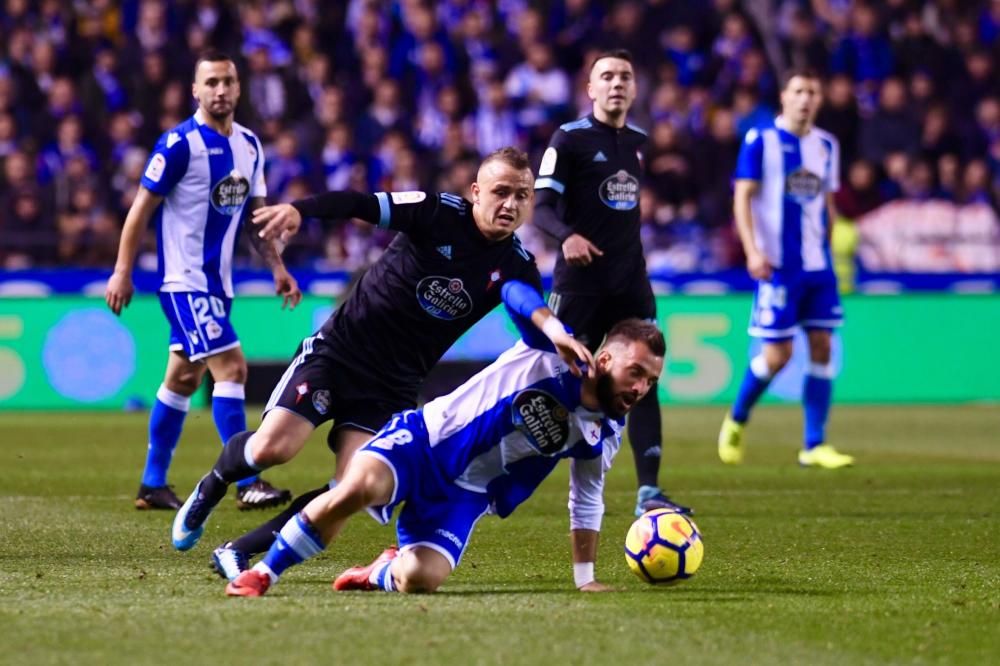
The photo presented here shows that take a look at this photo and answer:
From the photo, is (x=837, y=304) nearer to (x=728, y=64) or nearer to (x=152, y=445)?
(x=152, y=445)

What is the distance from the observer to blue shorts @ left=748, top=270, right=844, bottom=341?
11.0m

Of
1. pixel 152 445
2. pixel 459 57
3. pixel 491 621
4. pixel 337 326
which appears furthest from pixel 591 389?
pixel 459 57

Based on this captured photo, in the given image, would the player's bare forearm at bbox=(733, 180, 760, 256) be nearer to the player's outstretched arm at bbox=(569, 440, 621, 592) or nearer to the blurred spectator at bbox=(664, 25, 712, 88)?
the player's outstretched arm at bbox=(569, 440, 621, 592)

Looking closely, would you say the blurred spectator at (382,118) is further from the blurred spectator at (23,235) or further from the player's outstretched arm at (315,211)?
the player's outstretched arm at (315,211)

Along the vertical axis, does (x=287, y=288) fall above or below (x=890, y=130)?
below

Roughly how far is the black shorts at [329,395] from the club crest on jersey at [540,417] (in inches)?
41.9

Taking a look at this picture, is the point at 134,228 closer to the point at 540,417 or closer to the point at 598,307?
the point at 598,307

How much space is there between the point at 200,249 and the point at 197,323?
1.23 ft

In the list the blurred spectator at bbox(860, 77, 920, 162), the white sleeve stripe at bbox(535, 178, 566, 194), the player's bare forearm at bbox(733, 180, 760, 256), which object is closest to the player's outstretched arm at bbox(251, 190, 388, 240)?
the white sleeve stripe at bbox(535, 178, 566, 194)

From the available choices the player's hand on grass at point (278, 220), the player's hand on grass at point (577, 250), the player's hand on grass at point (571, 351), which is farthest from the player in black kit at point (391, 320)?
the player's hand on grass at point (577, 250)

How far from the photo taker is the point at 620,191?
26.9ft

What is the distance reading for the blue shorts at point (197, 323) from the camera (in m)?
8.30

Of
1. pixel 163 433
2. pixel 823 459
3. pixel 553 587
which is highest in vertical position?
pixel 163 433

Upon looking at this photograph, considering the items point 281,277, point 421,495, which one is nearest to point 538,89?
point 281,277
